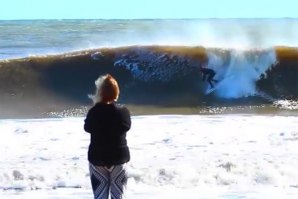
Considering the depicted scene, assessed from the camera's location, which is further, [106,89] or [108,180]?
[108,180]

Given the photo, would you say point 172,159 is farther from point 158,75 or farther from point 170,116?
point 158,75

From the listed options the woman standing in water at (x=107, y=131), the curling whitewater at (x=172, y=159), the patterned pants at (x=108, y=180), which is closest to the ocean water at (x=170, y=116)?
the curling whitewater at (x=172, y=159)

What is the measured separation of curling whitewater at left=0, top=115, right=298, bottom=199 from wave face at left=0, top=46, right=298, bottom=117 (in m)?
5.12

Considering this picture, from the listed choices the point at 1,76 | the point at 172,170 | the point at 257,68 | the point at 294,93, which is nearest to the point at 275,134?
the point at 172,170

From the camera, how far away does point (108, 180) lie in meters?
5.59

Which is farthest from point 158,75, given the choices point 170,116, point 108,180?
point 108,180

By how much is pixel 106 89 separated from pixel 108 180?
28.6 inches

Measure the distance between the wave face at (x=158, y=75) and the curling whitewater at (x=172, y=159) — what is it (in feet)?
16.8

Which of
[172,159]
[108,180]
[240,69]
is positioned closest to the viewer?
[108,180]

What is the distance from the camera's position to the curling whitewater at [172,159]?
25.2 ft

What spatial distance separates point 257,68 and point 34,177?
13.3 meters

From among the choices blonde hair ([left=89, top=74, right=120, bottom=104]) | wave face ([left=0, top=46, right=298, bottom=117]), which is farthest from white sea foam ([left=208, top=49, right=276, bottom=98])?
blonde hair ([left=89, top=74, right=120, bottom=104])

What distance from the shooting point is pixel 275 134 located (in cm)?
1144

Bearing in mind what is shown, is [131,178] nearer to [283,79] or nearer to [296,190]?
[296,190]
